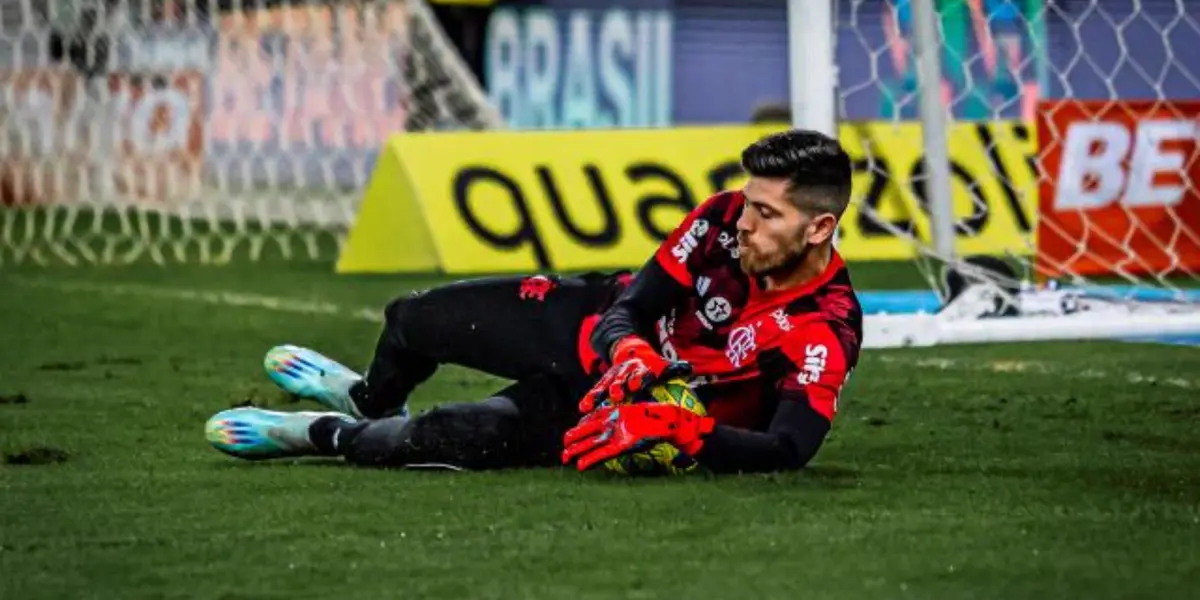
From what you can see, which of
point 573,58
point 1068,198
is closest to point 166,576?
point 1068,198

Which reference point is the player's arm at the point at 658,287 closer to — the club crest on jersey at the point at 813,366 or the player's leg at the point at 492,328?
the player's leg at the point at 492,328

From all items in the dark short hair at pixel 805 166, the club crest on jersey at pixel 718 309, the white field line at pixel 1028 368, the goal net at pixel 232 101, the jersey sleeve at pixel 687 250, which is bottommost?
the goal net at pixel 232 101

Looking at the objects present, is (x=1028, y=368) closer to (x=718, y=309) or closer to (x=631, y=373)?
(x=718, y=309)

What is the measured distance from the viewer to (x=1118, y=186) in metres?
8.87

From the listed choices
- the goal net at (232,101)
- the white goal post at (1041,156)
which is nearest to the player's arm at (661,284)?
the white goal post at (1041,156)

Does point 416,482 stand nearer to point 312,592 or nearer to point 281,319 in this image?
point 312,592

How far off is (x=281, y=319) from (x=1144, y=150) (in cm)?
309

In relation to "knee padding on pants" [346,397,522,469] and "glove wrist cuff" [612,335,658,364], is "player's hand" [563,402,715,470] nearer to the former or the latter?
"glove wrist cuff" [612,335,658,364]

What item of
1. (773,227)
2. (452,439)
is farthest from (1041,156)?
(452,439)

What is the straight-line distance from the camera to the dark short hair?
4.41 meters

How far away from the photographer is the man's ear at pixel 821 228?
174 inches

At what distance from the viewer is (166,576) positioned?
11.4ft

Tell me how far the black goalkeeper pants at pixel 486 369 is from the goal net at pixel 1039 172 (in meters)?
2.34

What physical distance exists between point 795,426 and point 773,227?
347 mm
